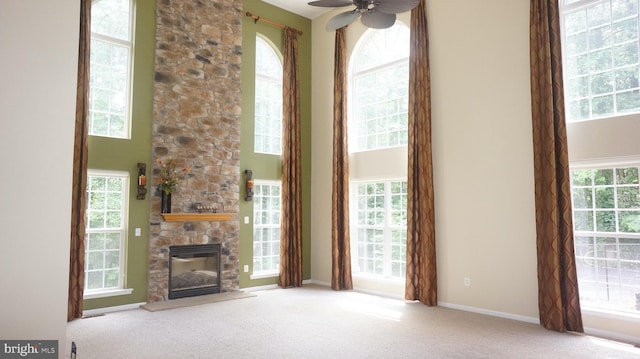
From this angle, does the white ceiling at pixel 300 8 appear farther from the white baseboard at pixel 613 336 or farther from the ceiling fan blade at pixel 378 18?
the white baseboard at pixel 613 336

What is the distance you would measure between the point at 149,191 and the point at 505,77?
5.48 m

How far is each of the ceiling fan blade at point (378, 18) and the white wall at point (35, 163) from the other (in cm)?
280

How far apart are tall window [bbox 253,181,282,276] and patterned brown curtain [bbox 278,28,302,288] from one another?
22 centimetres

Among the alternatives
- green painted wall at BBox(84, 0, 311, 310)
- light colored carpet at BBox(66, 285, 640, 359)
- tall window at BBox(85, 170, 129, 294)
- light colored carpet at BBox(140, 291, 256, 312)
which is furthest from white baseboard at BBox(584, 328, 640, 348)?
tall window at BBox(85, 170, 129, 294)

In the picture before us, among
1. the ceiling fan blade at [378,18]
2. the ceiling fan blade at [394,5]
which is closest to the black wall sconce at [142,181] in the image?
the ceiling fan blade at [378,18]

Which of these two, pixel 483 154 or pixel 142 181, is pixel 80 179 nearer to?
pixel 142 181

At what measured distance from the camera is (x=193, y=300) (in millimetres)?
6828

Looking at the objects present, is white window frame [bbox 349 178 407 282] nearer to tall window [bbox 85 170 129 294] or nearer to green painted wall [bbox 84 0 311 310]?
green painted wall [bbox 84 0 311 310]

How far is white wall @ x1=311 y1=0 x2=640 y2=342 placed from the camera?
5785 mm

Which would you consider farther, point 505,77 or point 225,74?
point 225,74

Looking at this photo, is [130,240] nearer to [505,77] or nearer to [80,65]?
[80,65]

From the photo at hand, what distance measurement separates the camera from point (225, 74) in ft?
25.4

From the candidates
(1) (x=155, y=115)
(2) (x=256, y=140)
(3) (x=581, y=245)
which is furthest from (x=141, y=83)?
(3) (x=581, y=245)

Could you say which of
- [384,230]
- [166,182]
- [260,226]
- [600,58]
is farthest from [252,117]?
[600,58]
